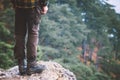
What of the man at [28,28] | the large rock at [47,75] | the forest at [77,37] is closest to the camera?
the man at [28,28]

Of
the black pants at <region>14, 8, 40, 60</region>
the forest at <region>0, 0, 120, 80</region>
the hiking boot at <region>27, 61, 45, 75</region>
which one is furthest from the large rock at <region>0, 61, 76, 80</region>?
the forest at <region>0, 0, 120, 80</region>

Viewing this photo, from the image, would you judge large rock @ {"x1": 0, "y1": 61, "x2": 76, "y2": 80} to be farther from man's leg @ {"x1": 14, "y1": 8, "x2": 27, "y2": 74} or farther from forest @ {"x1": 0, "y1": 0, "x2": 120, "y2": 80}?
forest @ {"x1": 0, "y1": 0, "x2": 120, "y2": 80}

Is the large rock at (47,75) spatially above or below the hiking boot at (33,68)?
below

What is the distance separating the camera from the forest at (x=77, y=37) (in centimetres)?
619

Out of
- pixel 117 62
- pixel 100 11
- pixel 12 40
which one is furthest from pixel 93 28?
pixel 12 40

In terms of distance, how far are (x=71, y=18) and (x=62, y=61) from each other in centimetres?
204

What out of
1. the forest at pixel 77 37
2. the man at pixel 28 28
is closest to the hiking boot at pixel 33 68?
the man at pixel 28 28

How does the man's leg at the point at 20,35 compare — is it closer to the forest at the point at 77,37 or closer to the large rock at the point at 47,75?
the large rock at the point at 47,75

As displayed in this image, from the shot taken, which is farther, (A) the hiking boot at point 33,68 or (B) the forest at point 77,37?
(B) the forest at point 77,37

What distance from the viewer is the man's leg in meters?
3.22

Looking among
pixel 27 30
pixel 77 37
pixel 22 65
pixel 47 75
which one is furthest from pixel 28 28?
pixel 77 37

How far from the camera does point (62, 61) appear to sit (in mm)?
8672

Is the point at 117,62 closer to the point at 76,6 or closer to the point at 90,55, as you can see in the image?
Answer: the point at 90,55

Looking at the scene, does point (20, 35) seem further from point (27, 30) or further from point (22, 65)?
point (22, 65)
